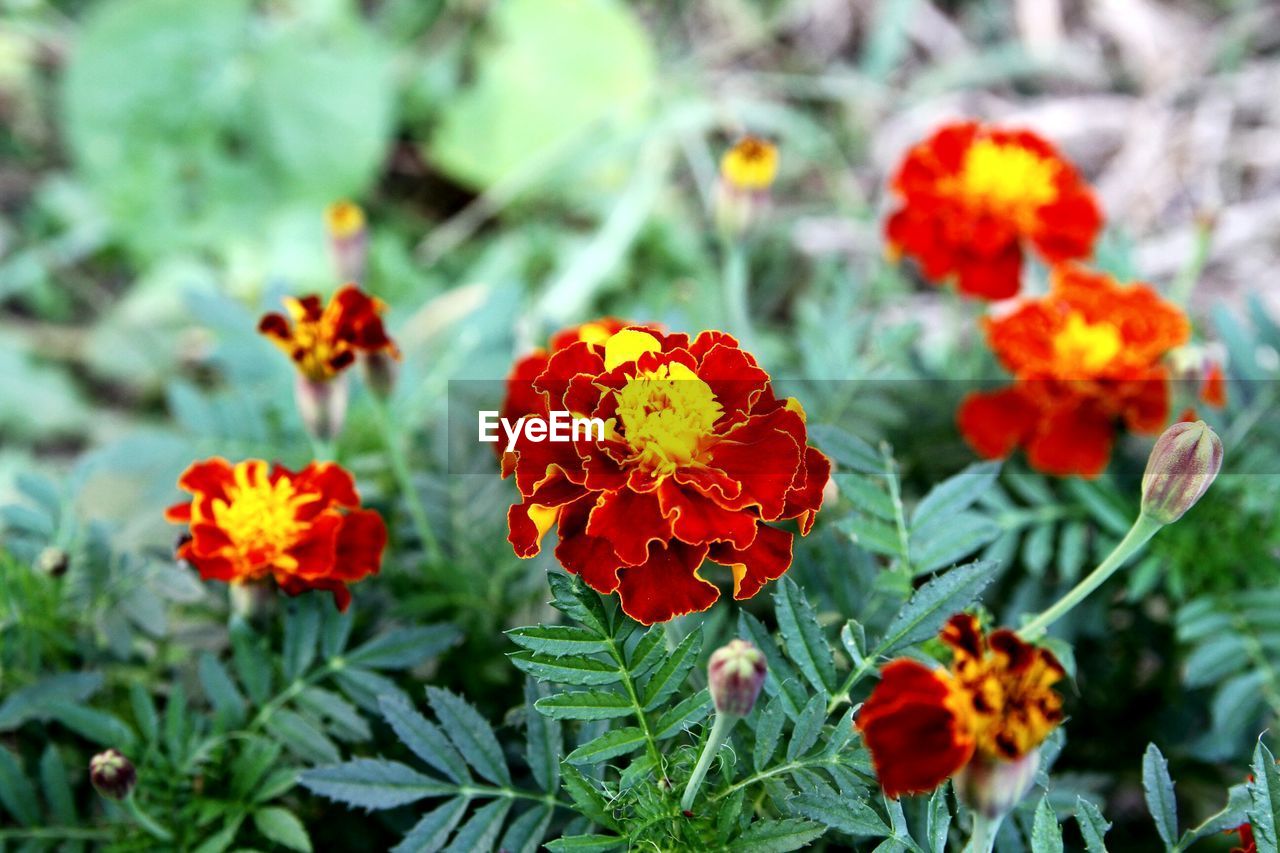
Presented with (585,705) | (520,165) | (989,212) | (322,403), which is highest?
(520,165)

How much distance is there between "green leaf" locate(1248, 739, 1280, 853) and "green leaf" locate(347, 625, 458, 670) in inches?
22.9

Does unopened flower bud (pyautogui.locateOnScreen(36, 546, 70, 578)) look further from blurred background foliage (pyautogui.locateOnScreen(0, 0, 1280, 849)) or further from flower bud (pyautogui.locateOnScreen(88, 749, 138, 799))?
blurred background foliage (pyautogui.locateOnScreen(0, 0, 1280, 849))

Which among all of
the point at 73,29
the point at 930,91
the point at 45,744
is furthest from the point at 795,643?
the point at 73,29

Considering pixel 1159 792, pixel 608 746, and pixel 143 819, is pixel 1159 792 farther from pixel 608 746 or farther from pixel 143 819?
pixel 143 819

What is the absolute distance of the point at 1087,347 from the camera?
108cm

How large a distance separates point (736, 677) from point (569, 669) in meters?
0.15

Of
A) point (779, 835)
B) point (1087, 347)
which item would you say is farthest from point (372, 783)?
point (1087, 347)

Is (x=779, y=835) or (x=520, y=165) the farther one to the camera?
(x=520, y=165)

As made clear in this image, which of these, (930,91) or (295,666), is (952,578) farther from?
(930,91)

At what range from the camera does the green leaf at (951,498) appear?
34.9 inches

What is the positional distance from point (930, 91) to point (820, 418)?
1.31 metres

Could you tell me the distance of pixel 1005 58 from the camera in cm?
225

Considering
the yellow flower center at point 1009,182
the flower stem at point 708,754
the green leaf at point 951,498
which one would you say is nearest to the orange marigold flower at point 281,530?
the flower stem at point 708,754

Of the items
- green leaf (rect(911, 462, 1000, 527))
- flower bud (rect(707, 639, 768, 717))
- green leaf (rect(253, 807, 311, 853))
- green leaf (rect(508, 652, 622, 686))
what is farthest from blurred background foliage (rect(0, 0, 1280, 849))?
flower bud (rect(707, 639, 768, 717))
